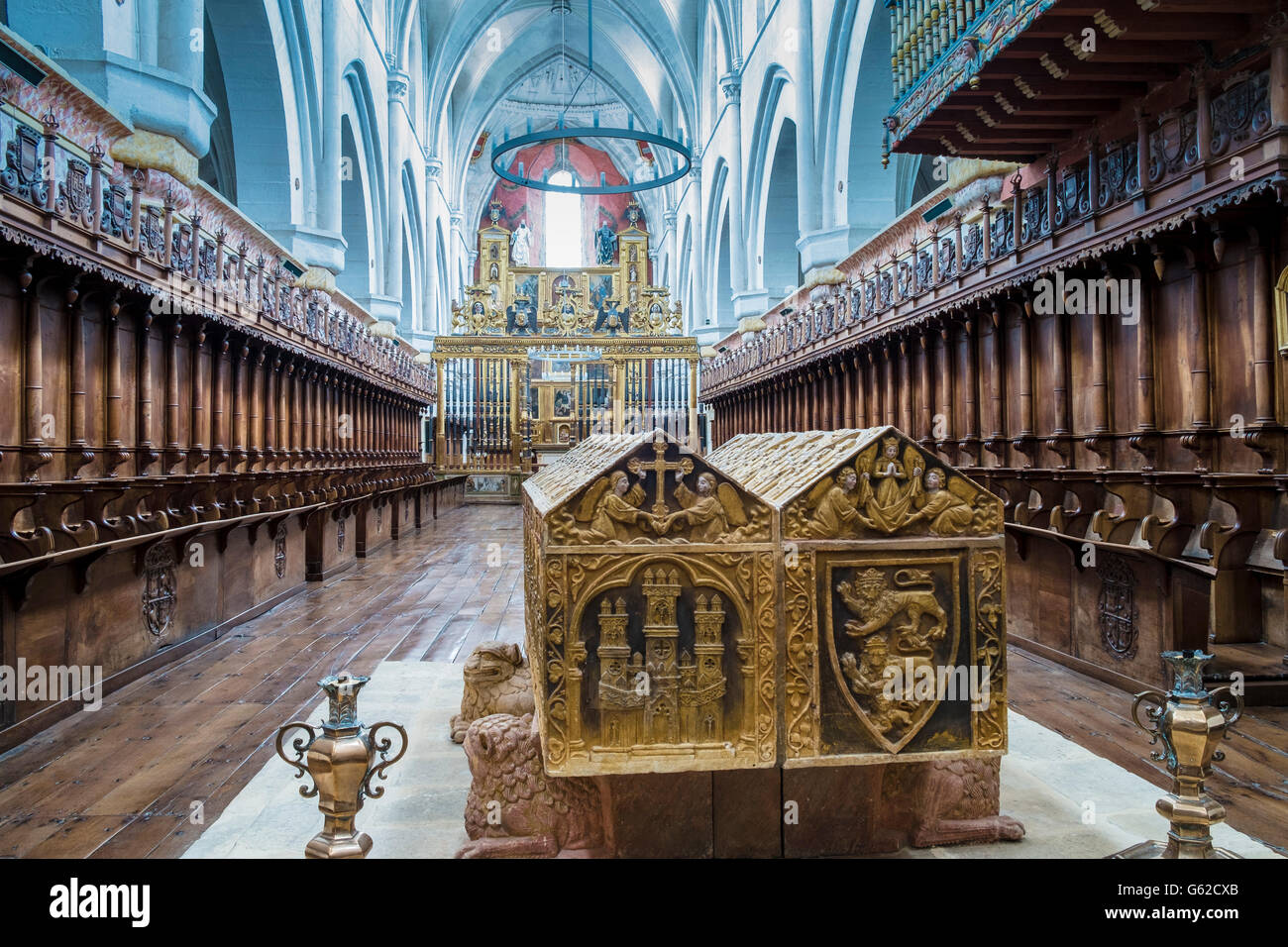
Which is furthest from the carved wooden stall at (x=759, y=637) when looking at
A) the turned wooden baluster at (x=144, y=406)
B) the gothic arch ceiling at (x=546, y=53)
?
the gothic arch ceiling at (x=546, y=53)

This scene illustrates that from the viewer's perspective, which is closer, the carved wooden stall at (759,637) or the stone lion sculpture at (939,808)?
the carved wooden stall at (759,637)

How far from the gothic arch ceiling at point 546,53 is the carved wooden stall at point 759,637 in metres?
24.0

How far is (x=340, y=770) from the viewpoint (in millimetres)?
1924

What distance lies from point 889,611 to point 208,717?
3.49m

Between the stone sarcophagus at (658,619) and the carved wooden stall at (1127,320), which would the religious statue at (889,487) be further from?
the carved wooden stall at (1127,320)

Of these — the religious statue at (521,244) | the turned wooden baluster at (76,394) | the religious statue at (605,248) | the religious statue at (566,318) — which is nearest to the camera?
the turned wooden baluster at (76,394)

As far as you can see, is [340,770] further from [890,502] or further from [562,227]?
[562,227]

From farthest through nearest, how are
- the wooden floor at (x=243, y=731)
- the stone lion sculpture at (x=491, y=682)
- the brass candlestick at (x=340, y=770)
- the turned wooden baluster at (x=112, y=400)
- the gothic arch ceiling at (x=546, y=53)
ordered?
the gothic arch ceiling at (x=546, y=53) < the turned wooden baluster at (x=112, y=400) < the stone lion sculpture at (x=491, y=682) < the wooden floor at (x=243, y=731) < the brass candlestick at (x=340, y=770)

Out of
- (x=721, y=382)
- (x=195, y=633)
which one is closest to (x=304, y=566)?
(x=195, y=633)

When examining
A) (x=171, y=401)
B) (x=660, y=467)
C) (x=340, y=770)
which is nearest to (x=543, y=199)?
(x=171, y=401)

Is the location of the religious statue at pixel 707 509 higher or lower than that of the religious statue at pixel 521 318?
lower

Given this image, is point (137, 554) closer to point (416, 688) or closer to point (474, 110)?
point (416, 688)

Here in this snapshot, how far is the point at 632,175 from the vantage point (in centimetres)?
3616

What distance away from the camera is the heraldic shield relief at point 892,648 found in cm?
234
